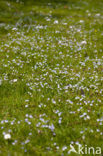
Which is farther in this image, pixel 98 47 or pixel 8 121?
pixel 98 47

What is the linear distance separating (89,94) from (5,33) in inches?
322

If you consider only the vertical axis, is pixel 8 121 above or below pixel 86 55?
above

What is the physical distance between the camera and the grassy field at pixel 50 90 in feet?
16.9

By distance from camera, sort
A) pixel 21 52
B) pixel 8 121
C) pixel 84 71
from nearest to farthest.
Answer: pixel 8 121
pixel 84 71
pixel 21 52

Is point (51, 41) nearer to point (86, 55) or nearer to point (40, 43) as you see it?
point (40, 43)

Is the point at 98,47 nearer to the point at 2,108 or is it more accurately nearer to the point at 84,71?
the point at 84,71

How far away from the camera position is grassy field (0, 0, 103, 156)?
514 centimetres

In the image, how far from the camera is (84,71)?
8477 millimetres

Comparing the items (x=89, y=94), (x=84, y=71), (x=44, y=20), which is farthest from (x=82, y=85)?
(x=44, y=20)

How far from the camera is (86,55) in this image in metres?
10.1

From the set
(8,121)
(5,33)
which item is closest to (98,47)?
(5,33)

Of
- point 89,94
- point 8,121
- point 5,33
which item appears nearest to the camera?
point 8,121

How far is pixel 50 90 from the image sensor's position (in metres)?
7.15

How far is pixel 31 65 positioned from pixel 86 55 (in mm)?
2867
